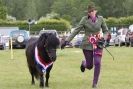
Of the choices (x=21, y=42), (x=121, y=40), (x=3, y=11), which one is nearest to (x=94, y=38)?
(x=21, y=42)

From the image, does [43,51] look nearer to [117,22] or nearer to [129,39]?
[129,39]

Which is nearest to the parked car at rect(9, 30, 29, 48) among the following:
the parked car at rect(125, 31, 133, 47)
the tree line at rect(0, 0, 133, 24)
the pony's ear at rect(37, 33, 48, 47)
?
the parked car at rect(125, 31, 133, 47)

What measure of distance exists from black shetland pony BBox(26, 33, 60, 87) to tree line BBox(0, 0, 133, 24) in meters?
82.1

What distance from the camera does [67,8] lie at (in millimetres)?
122500

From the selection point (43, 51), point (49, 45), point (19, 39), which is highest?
point (49, 45)

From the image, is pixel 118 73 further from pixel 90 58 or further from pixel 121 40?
pixel 121 40

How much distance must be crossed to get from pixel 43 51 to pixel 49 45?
44 cm

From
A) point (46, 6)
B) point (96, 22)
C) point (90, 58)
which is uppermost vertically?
point (96, 22)

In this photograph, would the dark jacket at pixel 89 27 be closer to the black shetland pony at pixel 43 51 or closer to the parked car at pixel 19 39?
the black shetland pony at pixel 43 51

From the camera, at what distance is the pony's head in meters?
12.5

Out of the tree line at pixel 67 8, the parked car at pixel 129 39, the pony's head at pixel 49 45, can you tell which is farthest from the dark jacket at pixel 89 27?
the tree line at pixel 67 8

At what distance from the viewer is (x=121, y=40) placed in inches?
1837

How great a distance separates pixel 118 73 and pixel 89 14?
5.03 metres

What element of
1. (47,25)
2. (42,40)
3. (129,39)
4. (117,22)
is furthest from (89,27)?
(117,22)
